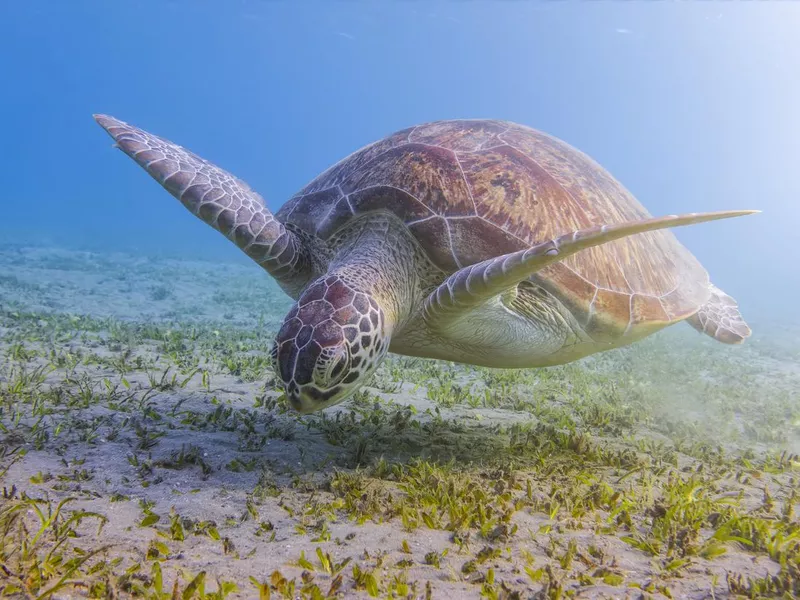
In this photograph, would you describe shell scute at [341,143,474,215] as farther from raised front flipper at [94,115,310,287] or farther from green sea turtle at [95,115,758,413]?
raised front flipper at [94,115,310,287]

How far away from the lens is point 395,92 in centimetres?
10181

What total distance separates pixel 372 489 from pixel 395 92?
363 ft

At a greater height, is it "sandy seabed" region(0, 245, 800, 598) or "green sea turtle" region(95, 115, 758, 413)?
"green sea turtle" region(95, 115, 758, 413)

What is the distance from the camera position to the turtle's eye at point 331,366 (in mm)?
2223

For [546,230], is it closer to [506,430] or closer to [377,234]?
[377,234]

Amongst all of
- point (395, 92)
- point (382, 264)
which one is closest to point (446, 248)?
point (382, 264)

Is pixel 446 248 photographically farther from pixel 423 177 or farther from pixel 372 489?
pixel 372 489

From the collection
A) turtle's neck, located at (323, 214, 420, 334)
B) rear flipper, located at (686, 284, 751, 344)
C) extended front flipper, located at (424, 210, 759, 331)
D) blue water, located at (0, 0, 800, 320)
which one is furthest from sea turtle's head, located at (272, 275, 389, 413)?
blue water, located at (0, 0, 800, 320)

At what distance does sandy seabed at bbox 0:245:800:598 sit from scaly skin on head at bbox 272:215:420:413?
0.50 meters

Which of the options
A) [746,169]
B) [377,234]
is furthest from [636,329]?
[746,169]

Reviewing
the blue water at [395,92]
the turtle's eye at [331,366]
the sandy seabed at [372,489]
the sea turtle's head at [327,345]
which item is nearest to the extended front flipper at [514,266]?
the sea turtle's head at [327,345]

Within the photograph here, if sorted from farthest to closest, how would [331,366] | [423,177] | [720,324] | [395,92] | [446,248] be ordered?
[395,92] < [720,324] < [423,177] < [446,248] < [331,366]

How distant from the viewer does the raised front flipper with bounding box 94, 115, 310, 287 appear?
3336mm

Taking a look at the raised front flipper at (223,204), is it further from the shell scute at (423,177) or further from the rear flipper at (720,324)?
the rear flipper at (720,324)
